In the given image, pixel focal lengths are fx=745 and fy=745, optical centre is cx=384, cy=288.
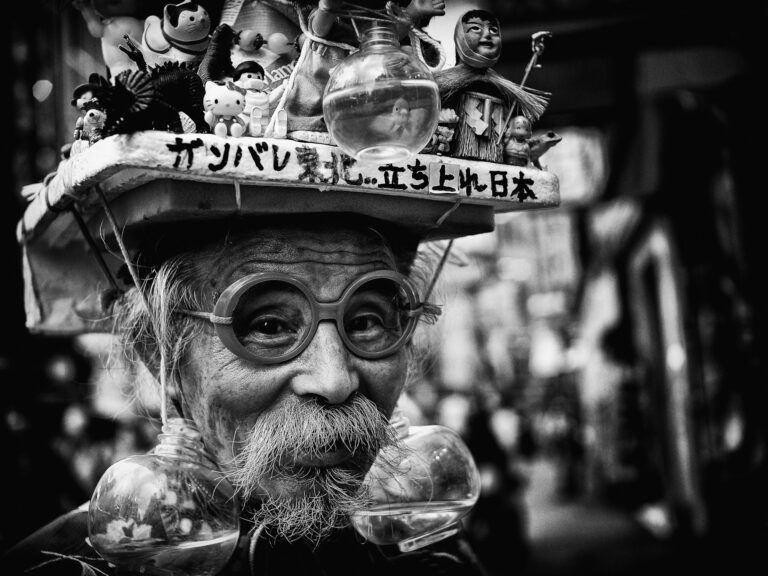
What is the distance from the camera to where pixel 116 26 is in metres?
1.99

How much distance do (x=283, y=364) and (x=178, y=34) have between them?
0.83 metres

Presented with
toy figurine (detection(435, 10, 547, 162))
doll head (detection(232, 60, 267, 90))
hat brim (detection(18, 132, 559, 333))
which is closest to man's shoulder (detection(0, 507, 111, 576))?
hat brim (detection(18, 132, 559, 333))

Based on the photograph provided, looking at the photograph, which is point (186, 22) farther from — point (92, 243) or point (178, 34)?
point (92, 243)

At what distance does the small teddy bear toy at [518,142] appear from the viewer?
6.08 ft

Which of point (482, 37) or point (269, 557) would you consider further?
point (269, 557)

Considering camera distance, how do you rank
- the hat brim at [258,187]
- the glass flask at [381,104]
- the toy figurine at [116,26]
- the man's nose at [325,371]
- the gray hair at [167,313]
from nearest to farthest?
the glass flask at [381,104] → the hat brim at [258,187] → the man's nose at [325,371] → the gray hair at [167,313] → the toy figurine at [116,26]

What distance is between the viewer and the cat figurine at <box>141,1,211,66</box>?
70.3 inches

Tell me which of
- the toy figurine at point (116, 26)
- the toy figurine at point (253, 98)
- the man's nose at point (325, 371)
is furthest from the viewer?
the toy figurine at point (116, 26)

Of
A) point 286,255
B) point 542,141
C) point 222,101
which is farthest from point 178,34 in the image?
point 542,141

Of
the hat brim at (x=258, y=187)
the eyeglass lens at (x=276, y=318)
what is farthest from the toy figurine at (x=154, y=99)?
the eyeglass lens at (x=276, y=318)

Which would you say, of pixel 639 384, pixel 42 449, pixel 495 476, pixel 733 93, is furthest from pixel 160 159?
pixel 639 384

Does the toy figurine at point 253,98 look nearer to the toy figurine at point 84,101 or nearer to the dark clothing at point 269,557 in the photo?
the toy figurine at point 84,101

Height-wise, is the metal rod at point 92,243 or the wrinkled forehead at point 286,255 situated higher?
the metal rod at point 92,243

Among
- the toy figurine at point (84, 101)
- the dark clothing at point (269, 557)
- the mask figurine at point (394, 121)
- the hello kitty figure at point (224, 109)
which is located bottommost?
the dark clothing at point (269, 557)
